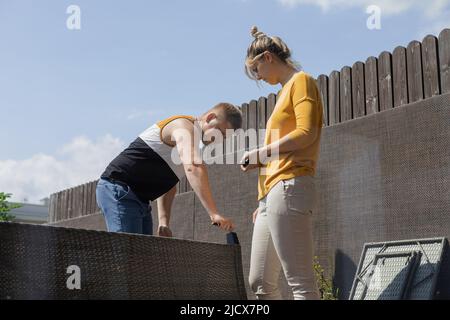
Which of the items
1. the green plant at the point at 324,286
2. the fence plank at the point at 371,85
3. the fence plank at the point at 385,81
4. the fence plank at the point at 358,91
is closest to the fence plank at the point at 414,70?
the fence plank at the point at 385,81

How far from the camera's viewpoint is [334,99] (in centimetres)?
538

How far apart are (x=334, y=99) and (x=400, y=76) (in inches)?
29.0

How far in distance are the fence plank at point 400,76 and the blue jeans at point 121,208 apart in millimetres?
2629

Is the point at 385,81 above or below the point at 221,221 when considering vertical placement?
above

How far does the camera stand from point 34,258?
5.60 ft

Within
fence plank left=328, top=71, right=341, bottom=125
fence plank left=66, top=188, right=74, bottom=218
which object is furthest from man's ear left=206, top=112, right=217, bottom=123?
fence plank left=66, top=188, right=74, bottom=218

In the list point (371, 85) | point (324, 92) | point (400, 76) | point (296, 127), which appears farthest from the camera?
point (324, 92)

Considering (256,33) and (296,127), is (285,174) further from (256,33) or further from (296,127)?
(256,33)

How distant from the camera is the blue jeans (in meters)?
2.83

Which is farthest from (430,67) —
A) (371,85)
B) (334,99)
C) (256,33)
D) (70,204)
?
(70,204)

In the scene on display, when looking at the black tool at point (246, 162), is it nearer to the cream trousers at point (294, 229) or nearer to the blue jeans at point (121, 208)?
the cream trousers at point (294, 229)
